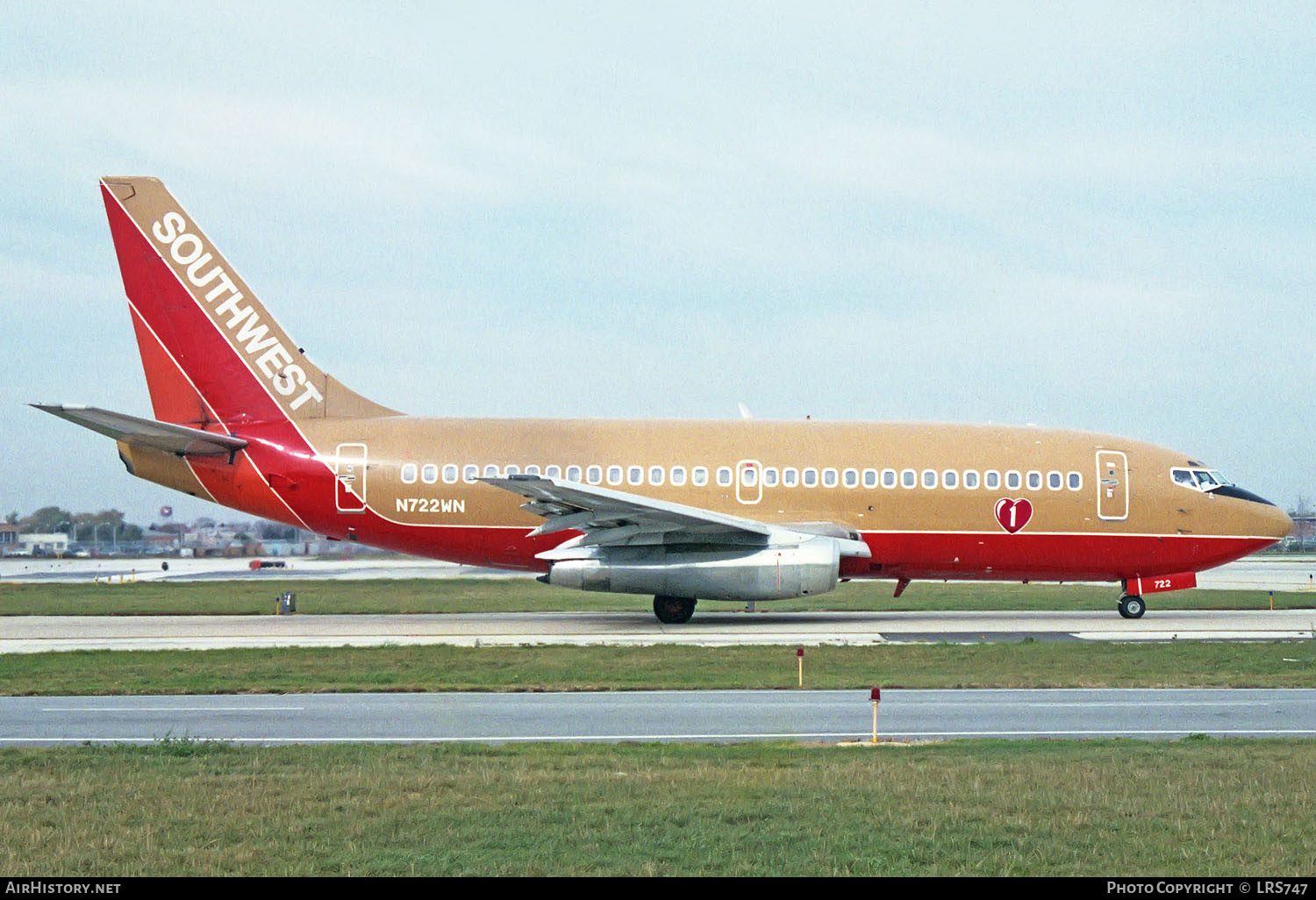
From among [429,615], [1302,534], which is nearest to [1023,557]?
[429,615]

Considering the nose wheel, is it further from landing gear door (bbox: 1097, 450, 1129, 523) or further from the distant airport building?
the distant airport building

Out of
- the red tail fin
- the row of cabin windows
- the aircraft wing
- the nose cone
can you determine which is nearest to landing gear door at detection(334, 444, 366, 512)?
the row of cabin windows

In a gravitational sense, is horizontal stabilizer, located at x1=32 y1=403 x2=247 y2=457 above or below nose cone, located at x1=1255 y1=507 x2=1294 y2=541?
above

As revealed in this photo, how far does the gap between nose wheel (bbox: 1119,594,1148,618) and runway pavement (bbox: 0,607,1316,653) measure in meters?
0.30

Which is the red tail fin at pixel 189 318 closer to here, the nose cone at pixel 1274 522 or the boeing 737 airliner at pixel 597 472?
the boeing 737 airliner at pixel 597 472

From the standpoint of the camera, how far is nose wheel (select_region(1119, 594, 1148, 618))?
28875 millimetres

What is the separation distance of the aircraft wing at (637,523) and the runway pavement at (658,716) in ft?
28.7

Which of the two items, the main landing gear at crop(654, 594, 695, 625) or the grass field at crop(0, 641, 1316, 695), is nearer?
the grass field at crop(0, 641, 1316, 695)

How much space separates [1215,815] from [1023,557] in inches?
→ 807

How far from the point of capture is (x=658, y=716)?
14.5 m

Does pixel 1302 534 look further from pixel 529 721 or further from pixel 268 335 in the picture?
pixel 529 721

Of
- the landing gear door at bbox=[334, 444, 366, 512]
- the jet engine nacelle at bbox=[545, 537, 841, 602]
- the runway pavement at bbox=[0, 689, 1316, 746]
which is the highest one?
the landing gear door at bbox=[334, 444, 366, 512]

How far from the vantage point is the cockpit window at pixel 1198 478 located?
28906 millimetres

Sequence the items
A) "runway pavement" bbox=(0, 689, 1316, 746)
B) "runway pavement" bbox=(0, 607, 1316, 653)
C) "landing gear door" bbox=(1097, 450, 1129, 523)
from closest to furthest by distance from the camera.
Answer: "runway pavement" bbox=(0, 689, 1316, 746) < "runway pavement" bbox=(0, 607, 1316, 653) < "landing gear door" bbox=(1097, 450, 1129, 523)
